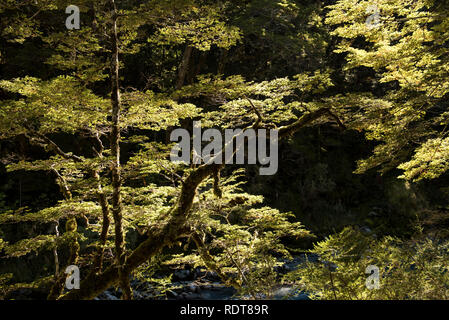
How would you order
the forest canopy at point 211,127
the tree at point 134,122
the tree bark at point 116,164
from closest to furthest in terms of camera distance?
1. the forest canopy at point 211,127
2. the tree at point 134,122
3. the tree bark at point 116,164

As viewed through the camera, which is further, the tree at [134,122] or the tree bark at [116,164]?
the tree bark at [116,164]

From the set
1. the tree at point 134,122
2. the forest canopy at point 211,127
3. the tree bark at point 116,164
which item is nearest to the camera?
the forest canopy at point 211,127

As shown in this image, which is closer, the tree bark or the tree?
the tree

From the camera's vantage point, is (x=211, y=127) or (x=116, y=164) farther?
(x=211, y=127)

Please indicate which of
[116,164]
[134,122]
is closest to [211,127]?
[134,122]

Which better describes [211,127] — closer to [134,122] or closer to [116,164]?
[134,122]

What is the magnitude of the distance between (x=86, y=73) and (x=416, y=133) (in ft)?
13.8

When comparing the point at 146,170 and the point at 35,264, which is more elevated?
the point at 146,170

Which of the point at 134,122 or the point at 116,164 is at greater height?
the point at 134,122

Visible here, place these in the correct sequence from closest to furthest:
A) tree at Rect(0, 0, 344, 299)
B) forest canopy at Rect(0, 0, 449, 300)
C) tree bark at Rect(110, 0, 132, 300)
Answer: forest canopy at Rect(0, 0, 449, 300)
tree at Rect(0, 0, 344, 299)
tree bark at Rect(110, 0, 132, 300)

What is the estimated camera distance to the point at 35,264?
822 cm

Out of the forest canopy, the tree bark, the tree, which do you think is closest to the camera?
the forest canopy
